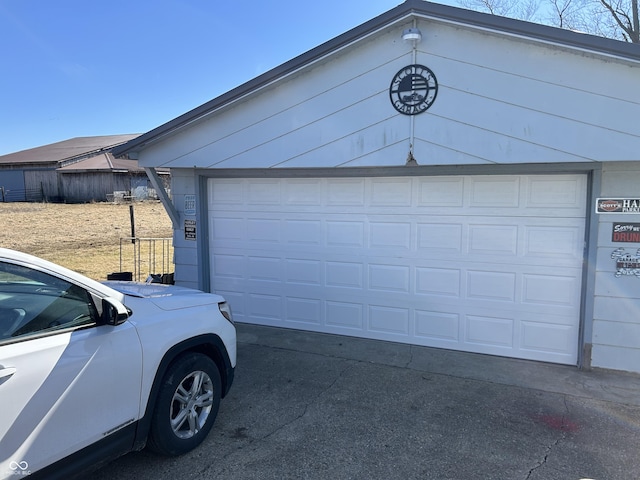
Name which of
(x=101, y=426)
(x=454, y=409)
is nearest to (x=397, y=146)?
(x=454, y=409)

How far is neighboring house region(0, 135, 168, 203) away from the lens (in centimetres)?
3097

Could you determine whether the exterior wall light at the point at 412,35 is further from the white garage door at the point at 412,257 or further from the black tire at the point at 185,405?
the black tire at the point at 185,405

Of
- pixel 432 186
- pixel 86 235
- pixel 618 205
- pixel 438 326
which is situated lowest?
pixel 438 326

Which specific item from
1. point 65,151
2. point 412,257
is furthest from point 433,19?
point 65,151

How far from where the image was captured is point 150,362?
2.86 meters

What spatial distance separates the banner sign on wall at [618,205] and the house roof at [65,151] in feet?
107

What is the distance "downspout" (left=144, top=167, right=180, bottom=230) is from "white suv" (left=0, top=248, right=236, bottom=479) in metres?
3.22

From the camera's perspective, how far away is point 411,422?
3818 millimetres

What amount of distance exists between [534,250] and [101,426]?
15.4 feet

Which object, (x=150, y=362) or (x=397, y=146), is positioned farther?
(x=397, y=146)

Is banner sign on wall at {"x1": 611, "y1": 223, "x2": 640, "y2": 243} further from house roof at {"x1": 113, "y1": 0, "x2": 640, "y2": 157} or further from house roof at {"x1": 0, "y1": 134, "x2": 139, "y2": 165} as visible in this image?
house roof at {"x1": 0, "y1": 134, "x2": 139, "y2": 165}

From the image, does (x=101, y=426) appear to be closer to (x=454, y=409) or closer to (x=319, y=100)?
(x=454, y=409)

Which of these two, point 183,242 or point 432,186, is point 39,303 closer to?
point 183,242

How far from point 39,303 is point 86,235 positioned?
1540 cm
